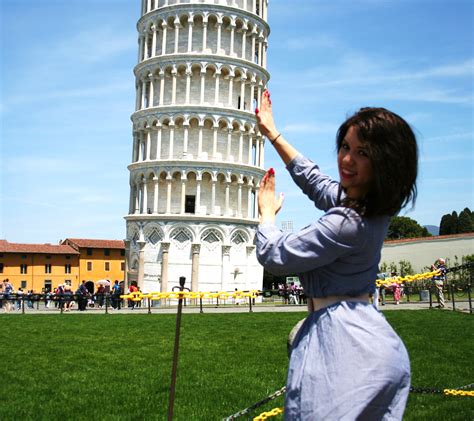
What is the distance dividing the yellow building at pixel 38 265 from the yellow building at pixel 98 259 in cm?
125

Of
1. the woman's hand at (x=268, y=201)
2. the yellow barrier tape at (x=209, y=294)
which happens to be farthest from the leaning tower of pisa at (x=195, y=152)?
the woman's hand at (x=268, y=201)

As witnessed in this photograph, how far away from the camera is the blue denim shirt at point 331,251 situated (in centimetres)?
250

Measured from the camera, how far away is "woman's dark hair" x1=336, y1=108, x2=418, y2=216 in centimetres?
251

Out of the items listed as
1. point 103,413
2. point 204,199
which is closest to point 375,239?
point 103,413

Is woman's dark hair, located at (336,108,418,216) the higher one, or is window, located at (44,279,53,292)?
woman's dark hair, located at (336,108,418,216)

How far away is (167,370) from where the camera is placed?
384 inches

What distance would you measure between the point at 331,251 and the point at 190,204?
45.1 m

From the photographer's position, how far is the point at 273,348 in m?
12.2

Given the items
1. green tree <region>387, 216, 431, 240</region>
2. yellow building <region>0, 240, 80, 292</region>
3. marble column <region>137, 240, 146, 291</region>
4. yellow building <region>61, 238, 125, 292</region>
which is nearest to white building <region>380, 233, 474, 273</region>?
marble column <region>137, 240, 146, 291</region>

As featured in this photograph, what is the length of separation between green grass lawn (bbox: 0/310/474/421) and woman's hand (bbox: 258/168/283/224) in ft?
14.1

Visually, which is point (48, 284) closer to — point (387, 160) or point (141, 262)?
point (141, 262)

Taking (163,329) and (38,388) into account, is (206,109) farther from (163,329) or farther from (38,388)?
(38,388)

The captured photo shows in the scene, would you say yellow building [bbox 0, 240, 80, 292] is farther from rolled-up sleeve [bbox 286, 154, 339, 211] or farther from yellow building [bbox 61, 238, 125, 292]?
rolled-up sleeve [bbox 286, 154, 339, 211]

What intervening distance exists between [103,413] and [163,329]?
10.6 meters
